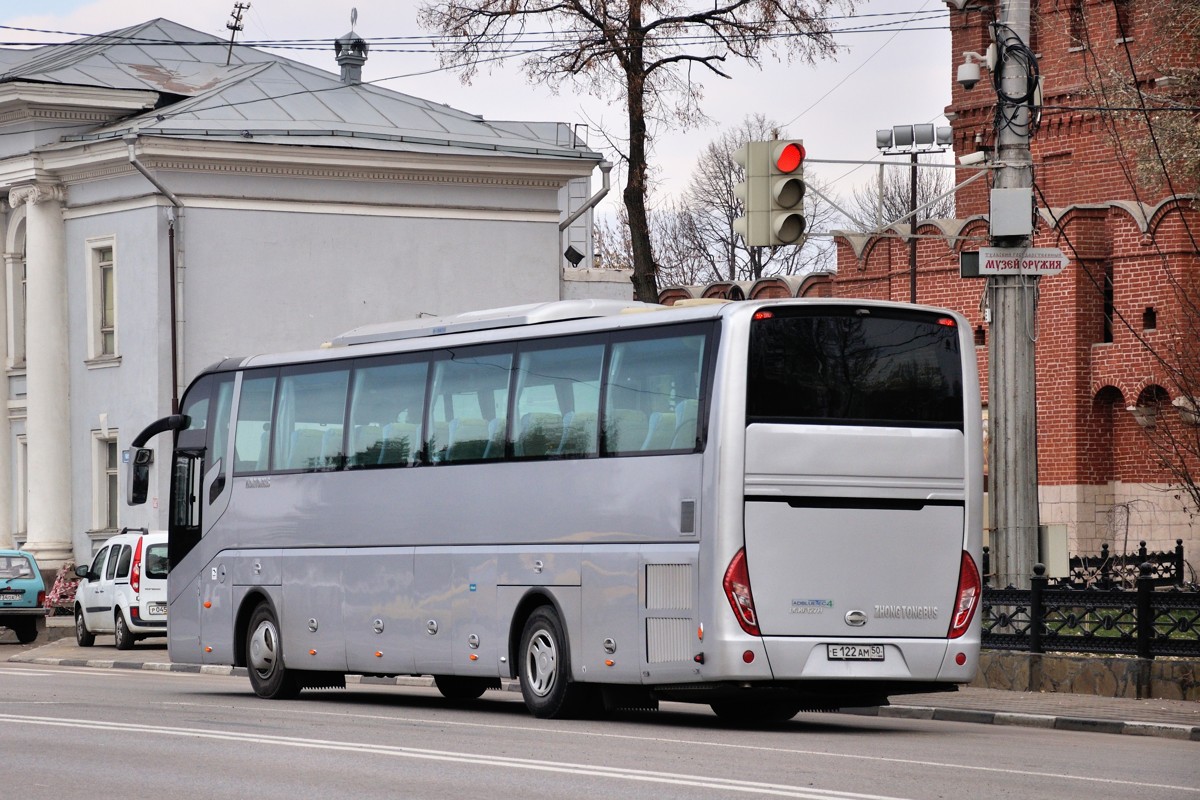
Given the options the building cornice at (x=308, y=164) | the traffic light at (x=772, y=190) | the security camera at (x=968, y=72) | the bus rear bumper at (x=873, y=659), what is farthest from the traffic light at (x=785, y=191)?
the building cornice at (x=308, y=164)

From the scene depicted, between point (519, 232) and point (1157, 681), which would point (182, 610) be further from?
point (519, 232)

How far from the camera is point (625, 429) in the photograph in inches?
643

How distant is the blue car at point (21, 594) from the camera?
3384 cm

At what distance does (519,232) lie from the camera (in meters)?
44.7

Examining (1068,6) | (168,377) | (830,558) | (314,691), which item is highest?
(1068,6)

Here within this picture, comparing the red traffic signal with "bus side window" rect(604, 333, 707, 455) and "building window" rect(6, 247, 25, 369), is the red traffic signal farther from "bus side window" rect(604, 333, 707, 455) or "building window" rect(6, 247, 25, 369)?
"building window" rect(6, 247, 25, 369)

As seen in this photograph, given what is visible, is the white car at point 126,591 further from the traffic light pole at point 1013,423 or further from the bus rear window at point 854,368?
the bus rear window at point 854,368

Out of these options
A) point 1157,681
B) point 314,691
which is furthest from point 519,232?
point 1157,681

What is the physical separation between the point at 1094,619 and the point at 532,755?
8.12 metres

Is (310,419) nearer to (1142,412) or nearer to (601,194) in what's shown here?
(601,194)

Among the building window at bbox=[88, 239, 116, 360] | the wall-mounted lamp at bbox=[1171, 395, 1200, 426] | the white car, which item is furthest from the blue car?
the wall-mounted lamp at bbox=[1171, 395, 1200, 426]

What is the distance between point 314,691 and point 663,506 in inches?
300

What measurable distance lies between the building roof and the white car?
10.7m

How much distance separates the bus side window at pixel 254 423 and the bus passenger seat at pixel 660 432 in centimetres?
570
